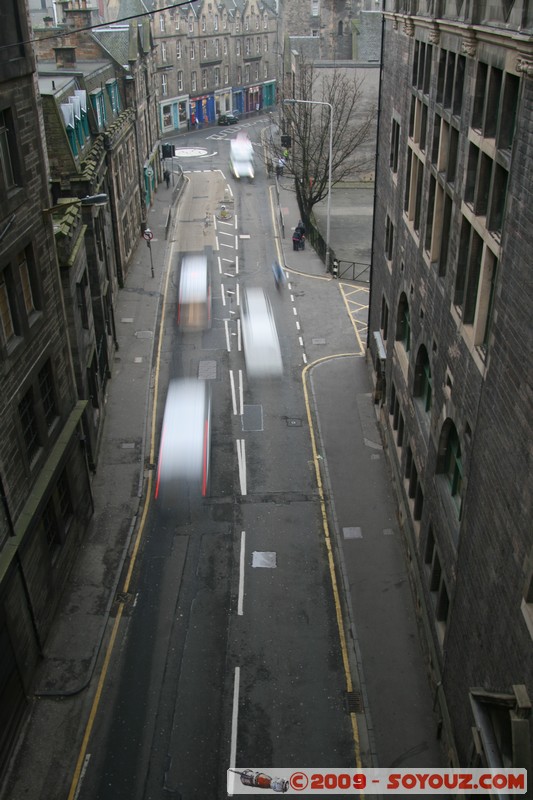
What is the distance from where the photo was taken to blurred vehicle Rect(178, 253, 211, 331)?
43031mm

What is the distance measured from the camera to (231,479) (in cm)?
2916

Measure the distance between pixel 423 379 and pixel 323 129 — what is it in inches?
1531

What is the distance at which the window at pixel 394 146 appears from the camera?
28.1 meters

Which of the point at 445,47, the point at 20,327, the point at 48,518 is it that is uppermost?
the point at 445,47

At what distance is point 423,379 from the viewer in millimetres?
23797

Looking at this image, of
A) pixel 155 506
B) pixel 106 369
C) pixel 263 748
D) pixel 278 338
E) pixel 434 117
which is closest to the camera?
pixel 263 748

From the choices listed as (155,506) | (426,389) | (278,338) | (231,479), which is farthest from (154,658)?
(278,338)

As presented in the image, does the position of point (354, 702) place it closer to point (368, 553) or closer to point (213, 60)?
point (368, 553)

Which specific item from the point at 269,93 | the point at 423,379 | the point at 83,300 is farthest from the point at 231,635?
the point at 269,93

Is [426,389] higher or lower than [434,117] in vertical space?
lower

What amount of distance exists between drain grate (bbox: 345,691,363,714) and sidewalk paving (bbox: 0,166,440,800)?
306 millimetres

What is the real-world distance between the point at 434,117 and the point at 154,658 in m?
17.9

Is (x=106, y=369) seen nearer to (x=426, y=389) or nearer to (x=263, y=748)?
(x=426, y=389)

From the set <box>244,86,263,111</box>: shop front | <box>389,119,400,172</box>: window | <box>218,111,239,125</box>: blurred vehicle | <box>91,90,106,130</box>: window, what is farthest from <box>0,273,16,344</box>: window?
<box>244,86,263,111</box>: shop front
